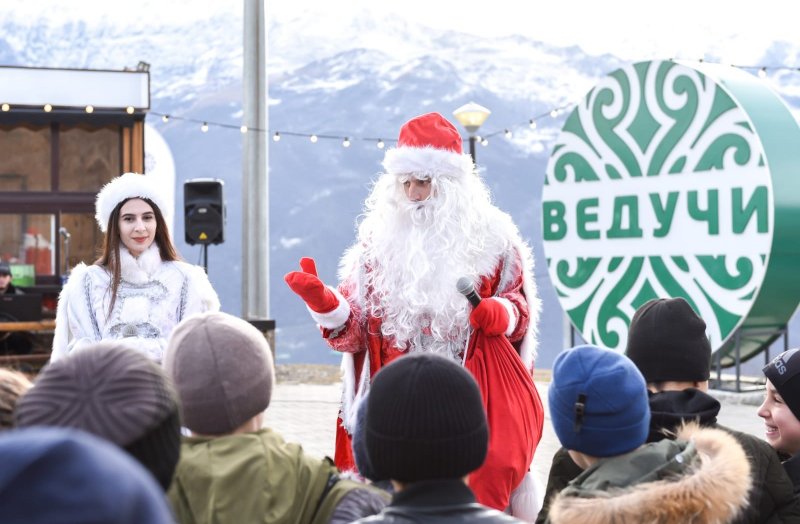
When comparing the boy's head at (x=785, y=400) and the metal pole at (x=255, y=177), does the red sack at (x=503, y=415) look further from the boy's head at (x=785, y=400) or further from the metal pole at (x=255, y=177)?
the metal pole at (x=255, y=177)

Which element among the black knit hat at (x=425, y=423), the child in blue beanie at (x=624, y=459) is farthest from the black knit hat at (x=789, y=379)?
the black knit hat at (x=425, y=423)

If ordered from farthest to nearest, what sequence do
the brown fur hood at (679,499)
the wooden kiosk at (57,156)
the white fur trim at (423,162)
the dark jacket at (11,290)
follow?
1. the wooden kiosk at (57,156)
2. the dark jacket at (11,290)
3. the white fur trim at (423,162)
4. the brown fur hood at (679,499)

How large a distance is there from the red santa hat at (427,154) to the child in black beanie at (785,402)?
63.2 inches

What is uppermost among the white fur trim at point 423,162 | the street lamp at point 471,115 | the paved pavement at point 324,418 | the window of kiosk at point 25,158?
the street lamp at point 471,115

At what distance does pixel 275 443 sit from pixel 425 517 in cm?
40

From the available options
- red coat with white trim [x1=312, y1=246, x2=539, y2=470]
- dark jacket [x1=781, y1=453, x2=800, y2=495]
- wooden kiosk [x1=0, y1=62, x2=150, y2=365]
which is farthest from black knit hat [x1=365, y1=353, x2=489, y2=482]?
wooden kiosk [x1=0, y1=62, x2=150, y2=365]

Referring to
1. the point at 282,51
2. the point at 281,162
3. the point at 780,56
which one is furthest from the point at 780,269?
the point at 282,51

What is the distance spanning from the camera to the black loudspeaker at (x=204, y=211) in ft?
46.3

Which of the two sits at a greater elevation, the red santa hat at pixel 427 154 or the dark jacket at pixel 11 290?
the red santa hat at pixel 427 154

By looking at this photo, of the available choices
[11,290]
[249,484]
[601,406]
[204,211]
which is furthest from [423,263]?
[11,290]

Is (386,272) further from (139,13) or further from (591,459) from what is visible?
(139,13)

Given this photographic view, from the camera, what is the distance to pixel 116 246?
14.0 feet

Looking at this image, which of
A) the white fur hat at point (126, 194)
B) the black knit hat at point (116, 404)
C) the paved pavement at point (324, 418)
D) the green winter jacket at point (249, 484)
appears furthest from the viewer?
the paved pavement at point (324, 418)

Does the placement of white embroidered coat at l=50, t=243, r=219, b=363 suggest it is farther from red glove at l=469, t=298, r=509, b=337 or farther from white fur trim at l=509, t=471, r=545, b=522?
white fur trim at l=509, t=471, r=545, b=522
